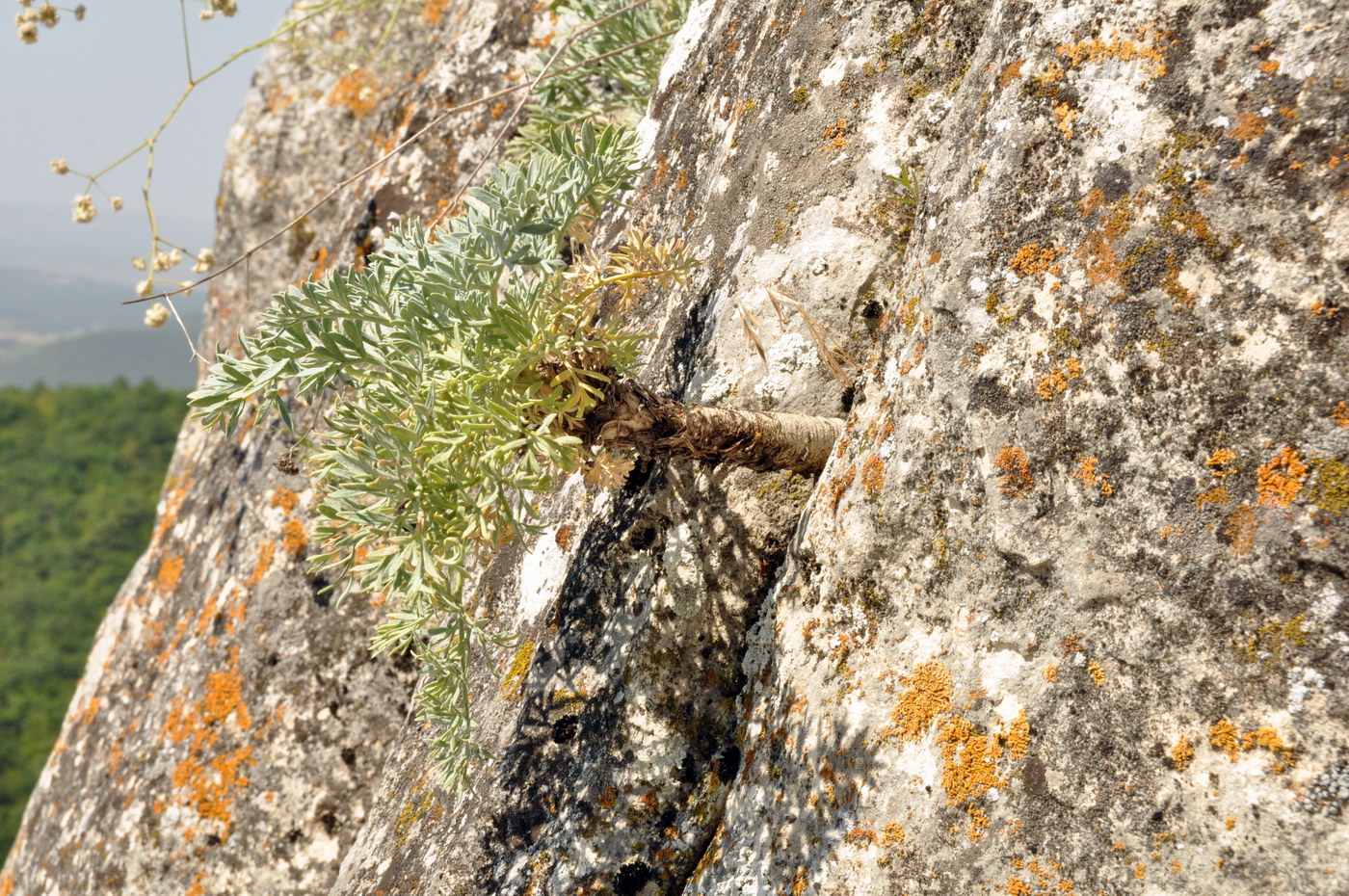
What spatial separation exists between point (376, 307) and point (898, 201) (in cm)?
148

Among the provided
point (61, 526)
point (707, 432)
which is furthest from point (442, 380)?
point (61, 526)

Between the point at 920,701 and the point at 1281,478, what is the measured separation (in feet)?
2.64

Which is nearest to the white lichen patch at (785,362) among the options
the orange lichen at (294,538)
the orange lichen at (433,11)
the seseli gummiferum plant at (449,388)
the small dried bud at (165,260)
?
the seseli gummiferum plant at (449,388)

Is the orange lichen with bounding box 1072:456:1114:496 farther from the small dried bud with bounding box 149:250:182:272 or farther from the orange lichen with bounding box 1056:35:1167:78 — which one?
the small dried bud with bounding box 149:250:182:272

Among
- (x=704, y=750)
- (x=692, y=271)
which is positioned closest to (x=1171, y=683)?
(x=704, y=750)

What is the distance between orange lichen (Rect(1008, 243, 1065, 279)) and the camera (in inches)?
72.0

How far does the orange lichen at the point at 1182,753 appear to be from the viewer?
1.54 m

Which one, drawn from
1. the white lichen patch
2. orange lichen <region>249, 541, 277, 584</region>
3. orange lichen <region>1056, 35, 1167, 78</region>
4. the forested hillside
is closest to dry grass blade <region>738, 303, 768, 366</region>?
the white lichen patch

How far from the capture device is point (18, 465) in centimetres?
5372

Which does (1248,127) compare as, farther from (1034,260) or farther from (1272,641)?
(1272,641)

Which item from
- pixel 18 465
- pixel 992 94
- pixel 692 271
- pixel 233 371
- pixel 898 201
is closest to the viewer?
pixel 233 371

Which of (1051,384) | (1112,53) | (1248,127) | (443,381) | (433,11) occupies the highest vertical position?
(433,11)

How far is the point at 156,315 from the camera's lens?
3248mm

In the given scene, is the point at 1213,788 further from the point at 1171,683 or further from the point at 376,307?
the point at 376,307
